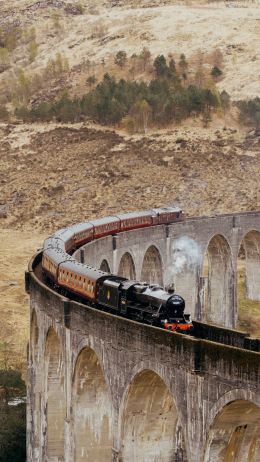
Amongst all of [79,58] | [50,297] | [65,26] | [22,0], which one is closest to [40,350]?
[50,297]

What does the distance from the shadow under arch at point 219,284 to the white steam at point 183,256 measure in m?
2.91

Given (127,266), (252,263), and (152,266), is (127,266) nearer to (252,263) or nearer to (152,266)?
(152,266)

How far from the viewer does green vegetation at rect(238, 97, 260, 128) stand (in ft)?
331

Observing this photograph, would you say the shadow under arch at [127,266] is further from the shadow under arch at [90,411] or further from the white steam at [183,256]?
the shadow under arch at [90,411]

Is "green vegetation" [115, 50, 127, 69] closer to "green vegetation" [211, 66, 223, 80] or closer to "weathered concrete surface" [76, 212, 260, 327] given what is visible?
"green vegetation" [211, 66, 223, 80]


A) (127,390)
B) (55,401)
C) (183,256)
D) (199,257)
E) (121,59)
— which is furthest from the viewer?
(121,59)

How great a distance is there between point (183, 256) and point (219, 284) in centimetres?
608

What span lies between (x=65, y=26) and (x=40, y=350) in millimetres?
126970

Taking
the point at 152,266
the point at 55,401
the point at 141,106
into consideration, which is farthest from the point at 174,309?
the point at 141,106

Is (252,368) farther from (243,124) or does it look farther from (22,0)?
(22,0)

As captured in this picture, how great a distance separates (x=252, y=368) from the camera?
22.3 m

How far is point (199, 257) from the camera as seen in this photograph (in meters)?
62.3

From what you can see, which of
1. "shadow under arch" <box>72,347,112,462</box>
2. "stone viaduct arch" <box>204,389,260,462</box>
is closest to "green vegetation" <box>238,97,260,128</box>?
"shadow under arch" <box>72,347,112,462</box>

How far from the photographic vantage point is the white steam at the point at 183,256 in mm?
60656
